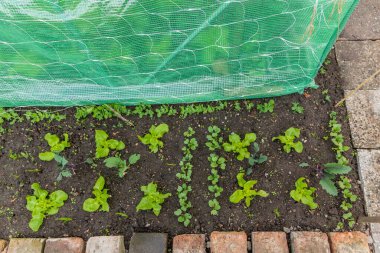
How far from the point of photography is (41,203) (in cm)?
263

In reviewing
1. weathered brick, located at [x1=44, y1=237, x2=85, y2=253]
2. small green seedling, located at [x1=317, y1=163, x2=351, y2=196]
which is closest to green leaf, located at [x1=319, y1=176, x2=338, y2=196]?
small green seedling, located at [x1=317, y1=163, x2=351, y2=196]

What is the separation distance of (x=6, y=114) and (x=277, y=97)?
2133mm

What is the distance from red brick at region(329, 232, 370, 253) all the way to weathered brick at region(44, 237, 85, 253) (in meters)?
1.67

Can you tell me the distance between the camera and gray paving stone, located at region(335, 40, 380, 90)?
9.75ft

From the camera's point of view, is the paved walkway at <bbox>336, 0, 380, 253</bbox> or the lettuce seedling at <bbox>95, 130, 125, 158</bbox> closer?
the paved walkway at <bbox>336, 0, 380, 253</bbox>

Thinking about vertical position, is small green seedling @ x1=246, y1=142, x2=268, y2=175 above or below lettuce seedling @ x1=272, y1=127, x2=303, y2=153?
below

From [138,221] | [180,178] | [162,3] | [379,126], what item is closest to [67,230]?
[138,221]

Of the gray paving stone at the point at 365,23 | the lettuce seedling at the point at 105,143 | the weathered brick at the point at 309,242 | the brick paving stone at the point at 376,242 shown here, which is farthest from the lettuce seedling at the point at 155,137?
the gray paving stone at the point at 365,23

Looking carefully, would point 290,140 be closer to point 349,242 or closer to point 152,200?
point 349,242

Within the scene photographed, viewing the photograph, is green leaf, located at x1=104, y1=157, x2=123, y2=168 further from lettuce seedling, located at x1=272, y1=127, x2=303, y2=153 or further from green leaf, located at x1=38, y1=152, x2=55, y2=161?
lettuce seedling, located at x1=272, y1=127, x2=303, y2=153

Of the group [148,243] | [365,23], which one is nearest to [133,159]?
[148,243]

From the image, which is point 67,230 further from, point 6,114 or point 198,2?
point 198,2

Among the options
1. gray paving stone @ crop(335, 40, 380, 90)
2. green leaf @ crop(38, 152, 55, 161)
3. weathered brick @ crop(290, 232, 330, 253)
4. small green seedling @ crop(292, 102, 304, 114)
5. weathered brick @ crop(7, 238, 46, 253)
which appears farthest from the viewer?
gray paving stone @ crop(335, 40, 380, 90)

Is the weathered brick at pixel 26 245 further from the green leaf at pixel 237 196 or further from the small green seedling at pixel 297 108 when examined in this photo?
the small green seedling at pixel 297 108
